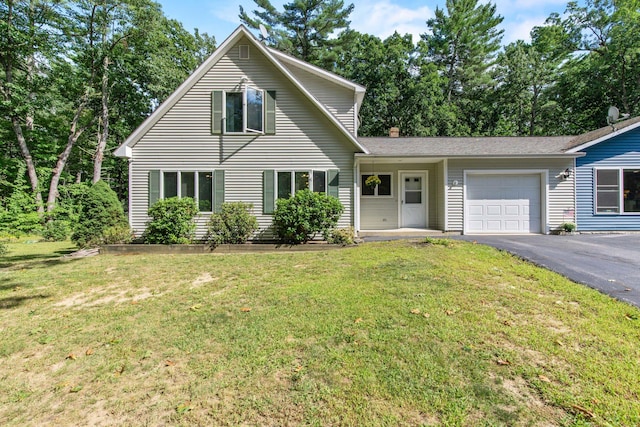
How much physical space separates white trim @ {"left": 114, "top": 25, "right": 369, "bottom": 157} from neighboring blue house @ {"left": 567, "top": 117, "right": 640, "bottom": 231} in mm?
8196

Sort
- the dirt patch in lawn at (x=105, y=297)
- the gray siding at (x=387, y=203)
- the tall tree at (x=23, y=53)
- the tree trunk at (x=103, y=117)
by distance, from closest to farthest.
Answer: the dirt patch in lawn at (x=105, y=297)
the gray siding at (x=387, y=203)
the tall tree at (x=23, y=53)
the tree trunk at (x=103, y=117)

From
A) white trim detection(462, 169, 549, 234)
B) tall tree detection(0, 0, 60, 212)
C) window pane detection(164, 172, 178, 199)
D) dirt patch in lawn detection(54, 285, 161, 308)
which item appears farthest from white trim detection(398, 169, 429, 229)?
tall tree detection(0, 0, 60, 212)

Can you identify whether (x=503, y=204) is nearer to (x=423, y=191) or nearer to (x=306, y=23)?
A: (x=423, y=191)

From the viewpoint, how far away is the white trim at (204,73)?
9914mm

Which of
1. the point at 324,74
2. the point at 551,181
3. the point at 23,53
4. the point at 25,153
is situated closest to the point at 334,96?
the point at 324,74

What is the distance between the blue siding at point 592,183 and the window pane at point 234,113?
39.8ft

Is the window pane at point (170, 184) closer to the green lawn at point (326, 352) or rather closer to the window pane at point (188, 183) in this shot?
the window pane at point (188, 183)

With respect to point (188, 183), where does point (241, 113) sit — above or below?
above

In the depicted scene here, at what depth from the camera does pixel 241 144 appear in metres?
10.3

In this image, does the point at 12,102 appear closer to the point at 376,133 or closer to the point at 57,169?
the point at 57,169

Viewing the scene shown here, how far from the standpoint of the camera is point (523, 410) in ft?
7.07

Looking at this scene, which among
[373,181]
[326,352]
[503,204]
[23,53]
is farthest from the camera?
[23,53]

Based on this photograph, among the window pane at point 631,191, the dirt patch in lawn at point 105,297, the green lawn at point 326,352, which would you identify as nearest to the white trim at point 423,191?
the window pane at point 631,191

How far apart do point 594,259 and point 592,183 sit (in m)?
6.37
